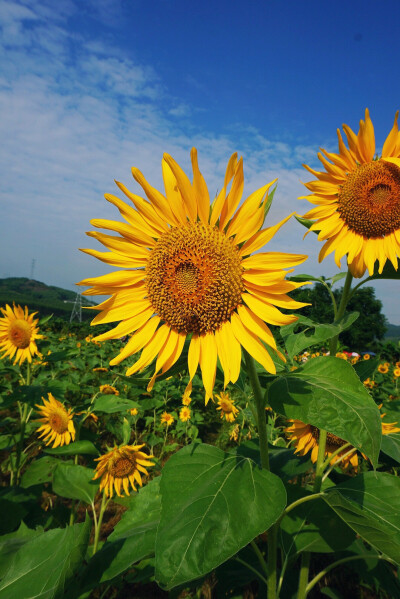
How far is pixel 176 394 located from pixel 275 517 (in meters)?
5.68

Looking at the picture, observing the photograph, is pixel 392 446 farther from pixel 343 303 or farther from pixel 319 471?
pixel 343 303

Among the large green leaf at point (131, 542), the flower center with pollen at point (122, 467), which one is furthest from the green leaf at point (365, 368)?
the flower center with pollen at point (122, 467)

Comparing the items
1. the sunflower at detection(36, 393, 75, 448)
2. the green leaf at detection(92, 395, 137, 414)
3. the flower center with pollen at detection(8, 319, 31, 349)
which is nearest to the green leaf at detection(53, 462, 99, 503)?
the green leaf at detection(92, 395, 137, 414)

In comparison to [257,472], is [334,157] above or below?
above

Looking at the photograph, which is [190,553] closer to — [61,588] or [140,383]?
[61,588]

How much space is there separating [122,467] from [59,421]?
3.05 ft

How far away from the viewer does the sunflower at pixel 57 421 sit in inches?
142

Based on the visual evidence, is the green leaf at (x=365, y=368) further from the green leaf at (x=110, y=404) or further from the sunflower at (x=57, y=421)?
the sunflower at (x=57, y=421)

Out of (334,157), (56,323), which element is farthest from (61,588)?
(56,323)

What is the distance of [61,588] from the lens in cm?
134

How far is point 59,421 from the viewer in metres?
3.60

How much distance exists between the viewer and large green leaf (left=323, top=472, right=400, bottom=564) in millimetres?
1262

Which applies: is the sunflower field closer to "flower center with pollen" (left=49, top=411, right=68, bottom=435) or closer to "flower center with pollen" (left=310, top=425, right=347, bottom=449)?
"flower center with pollen" (left=310, top=425, right=347, bottom=449)

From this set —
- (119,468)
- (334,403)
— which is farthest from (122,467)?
(334,403)
